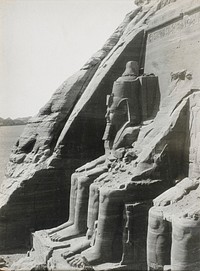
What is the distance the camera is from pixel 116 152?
9.07 m

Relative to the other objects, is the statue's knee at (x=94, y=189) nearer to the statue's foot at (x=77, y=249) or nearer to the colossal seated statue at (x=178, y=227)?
the statue's foot at (x=77, y=249)

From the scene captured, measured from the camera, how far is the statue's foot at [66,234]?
8.80 metres

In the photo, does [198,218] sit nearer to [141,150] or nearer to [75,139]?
[141,150]

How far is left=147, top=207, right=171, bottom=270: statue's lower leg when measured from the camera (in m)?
6.41

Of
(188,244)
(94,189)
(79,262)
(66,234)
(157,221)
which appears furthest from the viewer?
(66,234)

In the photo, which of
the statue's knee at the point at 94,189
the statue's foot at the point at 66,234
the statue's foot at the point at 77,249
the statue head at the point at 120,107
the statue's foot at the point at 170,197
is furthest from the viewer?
the statue head at the point at 120,107

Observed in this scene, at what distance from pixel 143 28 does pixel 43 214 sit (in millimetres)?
5583

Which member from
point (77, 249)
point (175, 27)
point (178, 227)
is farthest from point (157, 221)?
point (175, 27)

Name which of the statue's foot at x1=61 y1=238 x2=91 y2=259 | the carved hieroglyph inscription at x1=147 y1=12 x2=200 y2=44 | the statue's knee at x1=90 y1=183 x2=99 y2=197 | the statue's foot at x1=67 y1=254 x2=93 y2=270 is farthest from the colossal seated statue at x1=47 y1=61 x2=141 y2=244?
the statue's foot at x1=67 y1=254 x2=93 y2=270

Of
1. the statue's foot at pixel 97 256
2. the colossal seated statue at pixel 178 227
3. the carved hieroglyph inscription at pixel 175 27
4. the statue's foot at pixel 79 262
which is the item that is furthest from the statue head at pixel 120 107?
the statue's foot at pixel 79 262

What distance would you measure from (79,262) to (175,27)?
569 centimetres

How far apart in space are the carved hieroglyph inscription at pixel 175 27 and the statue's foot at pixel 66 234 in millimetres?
5022

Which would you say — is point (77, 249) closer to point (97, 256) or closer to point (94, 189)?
point (97, 256)

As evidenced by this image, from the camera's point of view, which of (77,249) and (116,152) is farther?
(116,152)
